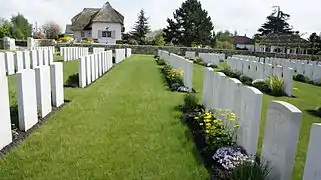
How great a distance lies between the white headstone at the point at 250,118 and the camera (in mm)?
4031

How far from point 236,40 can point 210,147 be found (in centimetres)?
8141

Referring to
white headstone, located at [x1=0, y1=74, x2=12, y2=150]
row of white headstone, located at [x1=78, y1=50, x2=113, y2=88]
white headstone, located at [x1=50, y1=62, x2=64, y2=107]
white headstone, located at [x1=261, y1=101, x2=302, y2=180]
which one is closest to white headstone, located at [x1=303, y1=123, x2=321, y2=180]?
white headstone, located at [x1=261, y1=101, x2=302, y2=180]

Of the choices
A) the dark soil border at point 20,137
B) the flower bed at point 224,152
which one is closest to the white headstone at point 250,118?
the flower bed at point 224,152

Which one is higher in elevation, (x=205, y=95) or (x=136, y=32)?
(x=136, y=32)

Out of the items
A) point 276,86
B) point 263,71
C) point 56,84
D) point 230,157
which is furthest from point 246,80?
point 230,157

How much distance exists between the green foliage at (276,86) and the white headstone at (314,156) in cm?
813

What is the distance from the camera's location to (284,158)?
10.5 feet

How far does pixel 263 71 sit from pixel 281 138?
9852 millimetres

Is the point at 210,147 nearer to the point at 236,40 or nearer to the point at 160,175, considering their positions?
the point at 160,175

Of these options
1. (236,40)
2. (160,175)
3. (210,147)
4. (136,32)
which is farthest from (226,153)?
(236,40)

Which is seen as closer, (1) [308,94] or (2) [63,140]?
(2) [63,140]

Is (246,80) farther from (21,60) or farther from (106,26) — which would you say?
(106,26)

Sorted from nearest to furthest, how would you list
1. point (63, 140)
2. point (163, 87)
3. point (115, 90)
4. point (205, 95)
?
point (63, 140) < point (205, 95) < point (115, 90) < point (163, 87)

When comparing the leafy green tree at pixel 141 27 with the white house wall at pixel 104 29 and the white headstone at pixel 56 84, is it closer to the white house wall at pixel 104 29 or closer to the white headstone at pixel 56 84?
the white house wall at pixel 104 29
